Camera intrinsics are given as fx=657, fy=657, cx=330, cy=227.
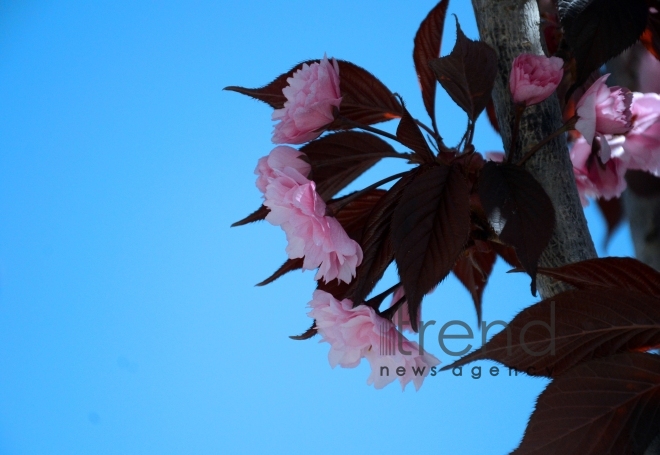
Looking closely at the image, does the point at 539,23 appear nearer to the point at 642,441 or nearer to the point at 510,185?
the point at 510,185

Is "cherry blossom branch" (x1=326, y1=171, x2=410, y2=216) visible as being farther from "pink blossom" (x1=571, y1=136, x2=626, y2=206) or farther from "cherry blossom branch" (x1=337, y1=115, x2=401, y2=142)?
"pink blossom" (x1=571, y1=136, x2=626, y2=206)

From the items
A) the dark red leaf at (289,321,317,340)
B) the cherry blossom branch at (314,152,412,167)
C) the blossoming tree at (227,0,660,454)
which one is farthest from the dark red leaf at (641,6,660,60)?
the dark red leaf at (289,321,317,340)

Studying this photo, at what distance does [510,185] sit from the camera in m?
0.35

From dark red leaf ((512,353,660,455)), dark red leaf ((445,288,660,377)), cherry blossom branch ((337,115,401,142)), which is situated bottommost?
dark red leaf ((512,353,660,455))

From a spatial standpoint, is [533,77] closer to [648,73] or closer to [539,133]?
[539,133]

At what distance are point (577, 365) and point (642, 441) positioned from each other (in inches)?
1.8

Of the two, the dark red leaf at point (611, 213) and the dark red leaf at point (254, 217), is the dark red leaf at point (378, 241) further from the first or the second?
the dark red leaf at point (611, 213)

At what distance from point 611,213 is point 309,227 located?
358 mm

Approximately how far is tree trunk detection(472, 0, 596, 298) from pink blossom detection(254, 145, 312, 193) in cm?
13

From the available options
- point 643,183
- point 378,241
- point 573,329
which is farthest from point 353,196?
point 643,183

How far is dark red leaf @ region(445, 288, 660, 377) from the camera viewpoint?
32 cm

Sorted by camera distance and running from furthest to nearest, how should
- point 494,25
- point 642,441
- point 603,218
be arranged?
point 603,218 → point 494,25 → point 642,441

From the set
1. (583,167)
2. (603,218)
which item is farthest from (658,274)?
(603,218)

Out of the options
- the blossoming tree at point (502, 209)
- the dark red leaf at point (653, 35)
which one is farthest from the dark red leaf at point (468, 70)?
the dark red leaf at point (653, 35)
